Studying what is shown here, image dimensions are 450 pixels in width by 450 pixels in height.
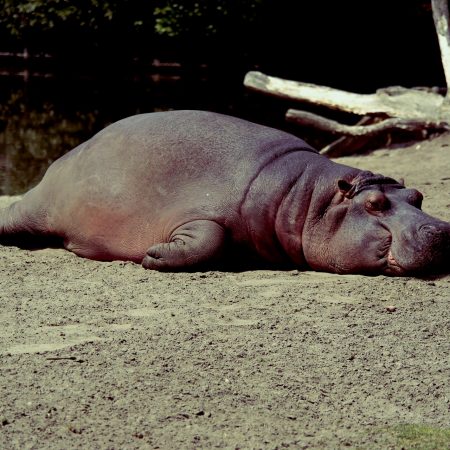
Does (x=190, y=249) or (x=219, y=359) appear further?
(x=190, y=249)

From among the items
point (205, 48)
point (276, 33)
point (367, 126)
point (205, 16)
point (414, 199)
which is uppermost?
point (414, 199)

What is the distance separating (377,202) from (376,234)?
0.57 ft

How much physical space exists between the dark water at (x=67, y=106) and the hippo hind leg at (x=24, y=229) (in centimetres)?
329

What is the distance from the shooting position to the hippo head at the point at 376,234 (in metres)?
5.28

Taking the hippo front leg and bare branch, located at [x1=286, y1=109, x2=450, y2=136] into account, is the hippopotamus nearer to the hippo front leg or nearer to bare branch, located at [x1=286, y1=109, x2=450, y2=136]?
the hippo front leg

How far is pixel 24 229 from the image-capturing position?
6570 mm

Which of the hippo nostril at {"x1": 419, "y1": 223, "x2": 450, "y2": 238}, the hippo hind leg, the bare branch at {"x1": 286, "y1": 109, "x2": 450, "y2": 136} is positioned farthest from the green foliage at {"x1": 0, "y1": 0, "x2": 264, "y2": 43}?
the hippo nostril at {"x1": 419, "y1": 223, "x2": 450, "y2": 238}

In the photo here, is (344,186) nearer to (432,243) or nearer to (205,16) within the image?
(432,243)

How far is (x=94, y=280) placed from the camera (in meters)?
5.45

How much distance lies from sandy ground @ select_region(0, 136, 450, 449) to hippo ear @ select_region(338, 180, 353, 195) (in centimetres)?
48

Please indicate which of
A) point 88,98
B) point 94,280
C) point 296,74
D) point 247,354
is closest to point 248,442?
point 247,354

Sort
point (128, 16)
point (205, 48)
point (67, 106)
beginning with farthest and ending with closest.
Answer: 1. point (128, 16)
2. point (205, 48)
3. point (67, 106)

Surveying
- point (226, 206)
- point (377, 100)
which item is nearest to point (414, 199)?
point (226, 206)

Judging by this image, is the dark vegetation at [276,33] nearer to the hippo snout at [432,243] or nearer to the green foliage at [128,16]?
the green foliage at [128,16]
